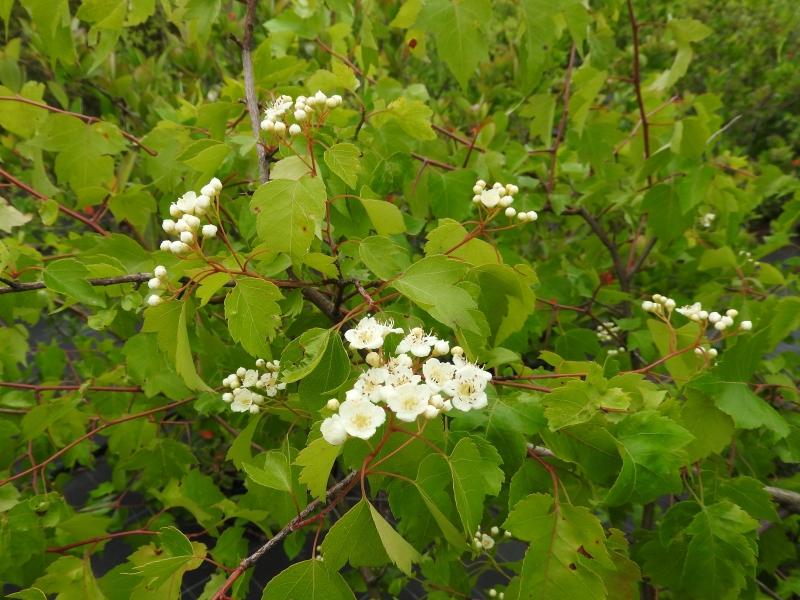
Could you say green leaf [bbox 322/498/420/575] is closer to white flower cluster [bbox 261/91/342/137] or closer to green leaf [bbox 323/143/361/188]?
green leaf [bbox 323/143/361/188]

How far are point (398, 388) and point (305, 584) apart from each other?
1.20ft

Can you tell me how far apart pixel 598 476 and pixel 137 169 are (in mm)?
2119

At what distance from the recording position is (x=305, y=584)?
0.82 metres

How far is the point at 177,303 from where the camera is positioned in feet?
3.00

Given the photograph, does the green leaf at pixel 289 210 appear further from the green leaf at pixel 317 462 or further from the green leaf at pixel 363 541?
the green leaf at pixel 363 541

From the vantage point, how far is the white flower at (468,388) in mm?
832

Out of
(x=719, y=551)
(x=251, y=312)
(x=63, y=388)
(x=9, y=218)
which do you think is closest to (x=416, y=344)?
(x=251, y=312)

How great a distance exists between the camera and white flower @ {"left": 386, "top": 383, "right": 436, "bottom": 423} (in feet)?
2.43

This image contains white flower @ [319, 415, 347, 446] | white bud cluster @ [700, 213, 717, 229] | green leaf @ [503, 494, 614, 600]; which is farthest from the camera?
white bud cluster @ [700, 213, 717, 229]

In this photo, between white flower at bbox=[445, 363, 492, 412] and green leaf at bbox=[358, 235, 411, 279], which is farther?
green leaf at bbox=[358, 235, 411, 279]

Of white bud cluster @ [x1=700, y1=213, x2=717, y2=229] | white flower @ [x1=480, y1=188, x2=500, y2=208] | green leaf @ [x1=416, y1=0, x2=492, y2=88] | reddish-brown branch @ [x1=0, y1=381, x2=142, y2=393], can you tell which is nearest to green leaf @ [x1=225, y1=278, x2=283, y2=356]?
white flower @ [x1=480, y1=188, x2=500, y2=208]

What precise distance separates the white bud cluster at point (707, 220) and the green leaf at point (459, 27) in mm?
2042

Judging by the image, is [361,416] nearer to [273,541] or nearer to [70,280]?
[273,541]

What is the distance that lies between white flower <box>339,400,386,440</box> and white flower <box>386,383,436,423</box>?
25mm
